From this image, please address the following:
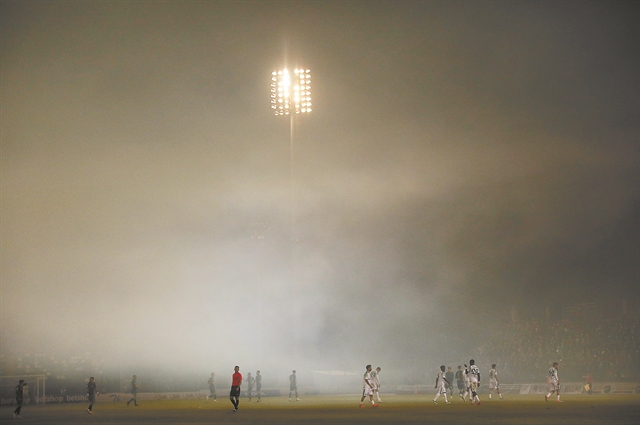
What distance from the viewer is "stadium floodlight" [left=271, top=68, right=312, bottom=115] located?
95.0 feet

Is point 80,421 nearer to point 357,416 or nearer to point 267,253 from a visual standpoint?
point 357,416

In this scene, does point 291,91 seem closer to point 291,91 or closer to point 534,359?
point 291,91

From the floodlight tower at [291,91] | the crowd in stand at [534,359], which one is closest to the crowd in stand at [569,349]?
the crowd in stand at [534,359]

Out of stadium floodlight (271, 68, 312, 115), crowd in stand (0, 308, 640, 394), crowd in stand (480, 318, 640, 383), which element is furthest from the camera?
crowd in stand (480, 318, 640, 383)

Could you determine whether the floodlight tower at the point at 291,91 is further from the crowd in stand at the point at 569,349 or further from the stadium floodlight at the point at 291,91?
the crowd in stand at the point at 569,349

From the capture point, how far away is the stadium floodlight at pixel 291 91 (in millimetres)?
28953

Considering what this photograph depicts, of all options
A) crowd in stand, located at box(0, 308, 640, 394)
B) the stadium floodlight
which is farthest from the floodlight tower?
crowd in stand, located at box(0, 308, 640, 394)

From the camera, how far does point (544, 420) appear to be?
15539 millimetres

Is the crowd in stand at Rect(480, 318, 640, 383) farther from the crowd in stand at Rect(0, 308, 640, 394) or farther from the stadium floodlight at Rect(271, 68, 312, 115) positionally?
the stadium floodlight at Rect(271, 68, 312, 115)

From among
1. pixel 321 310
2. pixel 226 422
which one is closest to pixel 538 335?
pixel 321 310

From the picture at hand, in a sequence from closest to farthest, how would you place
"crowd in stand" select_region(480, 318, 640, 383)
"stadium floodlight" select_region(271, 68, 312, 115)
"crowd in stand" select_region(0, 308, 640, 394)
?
"stadium floodlight" select_region(271, 68, 312, 115)
"crowd in stand" select_region(0, 308, 640, 394)
"crowd in stand" select_region(480, 318, 640, 383)

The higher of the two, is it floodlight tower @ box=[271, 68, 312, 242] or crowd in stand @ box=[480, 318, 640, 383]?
floodlight tower @ box=[271, 68, 312, 242]

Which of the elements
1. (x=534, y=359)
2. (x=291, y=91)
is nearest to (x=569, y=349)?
(x=534, y=359)

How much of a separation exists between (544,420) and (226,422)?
27.0 feet
